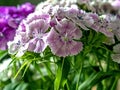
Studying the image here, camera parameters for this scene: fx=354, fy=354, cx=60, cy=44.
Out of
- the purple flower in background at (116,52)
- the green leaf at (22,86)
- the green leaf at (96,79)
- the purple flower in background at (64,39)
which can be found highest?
the purple flower in background at (64,39)

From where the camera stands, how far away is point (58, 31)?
669mm

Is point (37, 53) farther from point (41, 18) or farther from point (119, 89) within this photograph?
point (119, 89)

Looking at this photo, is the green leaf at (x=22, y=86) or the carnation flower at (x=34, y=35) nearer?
the carnation flower at (x=34, y=35)

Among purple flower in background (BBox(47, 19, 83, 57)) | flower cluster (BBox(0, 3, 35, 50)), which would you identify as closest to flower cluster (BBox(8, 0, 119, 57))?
purple flower in background (BBox(47, 19, 83, 57))

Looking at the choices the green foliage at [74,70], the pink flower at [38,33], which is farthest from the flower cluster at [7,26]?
the pink flower at [38,33]

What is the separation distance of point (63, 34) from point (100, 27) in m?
0.08

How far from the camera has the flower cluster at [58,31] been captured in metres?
0.66

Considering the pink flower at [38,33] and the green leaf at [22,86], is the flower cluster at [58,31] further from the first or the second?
the green leaf at [22,86]

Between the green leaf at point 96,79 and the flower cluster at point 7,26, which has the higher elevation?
the flower cluster at point 7,26

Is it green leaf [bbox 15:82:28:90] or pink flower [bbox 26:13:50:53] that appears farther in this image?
green leaf [bbox 15:82:28:90]

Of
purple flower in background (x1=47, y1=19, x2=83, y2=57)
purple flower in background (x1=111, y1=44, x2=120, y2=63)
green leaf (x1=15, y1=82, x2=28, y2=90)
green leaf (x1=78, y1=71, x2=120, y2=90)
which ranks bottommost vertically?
green leaf (x1=15, y1=82, x2=28, y2=90)

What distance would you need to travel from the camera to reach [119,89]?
1219 millimetres

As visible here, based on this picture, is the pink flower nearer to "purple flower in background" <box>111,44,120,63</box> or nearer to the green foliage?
the green foliage

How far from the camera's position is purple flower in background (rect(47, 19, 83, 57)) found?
651 millimetres
